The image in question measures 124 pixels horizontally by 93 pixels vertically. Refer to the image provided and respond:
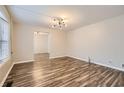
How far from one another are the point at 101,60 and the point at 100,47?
2.04ft

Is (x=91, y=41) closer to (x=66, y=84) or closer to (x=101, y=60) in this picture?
(x=101, y=60)

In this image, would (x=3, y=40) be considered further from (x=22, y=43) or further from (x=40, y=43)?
(x=40, y=43)

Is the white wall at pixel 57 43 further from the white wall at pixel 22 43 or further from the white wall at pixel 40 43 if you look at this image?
the white wall at pixel 40 43

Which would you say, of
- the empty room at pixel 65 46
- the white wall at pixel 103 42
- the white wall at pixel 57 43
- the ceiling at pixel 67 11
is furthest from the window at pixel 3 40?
the white wall at pixel 103 42

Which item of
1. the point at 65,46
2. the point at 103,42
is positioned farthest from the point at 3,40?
the point at 65,46

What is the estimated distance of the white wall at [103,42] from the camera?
4375mm

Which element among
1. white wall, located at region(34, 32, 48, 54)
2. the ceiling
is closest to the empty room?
the ceiling

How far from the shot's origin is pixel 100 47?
5.21 metres

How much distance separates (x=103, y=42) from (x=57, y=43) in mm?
3320

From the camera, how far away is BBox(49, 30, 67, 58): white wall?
7.21 meters

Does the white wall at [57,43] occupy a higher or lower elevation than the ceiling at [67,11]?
lower

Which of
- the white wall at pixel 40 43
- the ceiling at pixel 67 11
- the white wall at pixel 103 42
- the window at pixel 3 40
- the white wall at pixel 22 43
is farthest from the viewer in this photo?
the white wall at pixel 40 43

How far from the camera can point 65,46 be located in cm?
793
